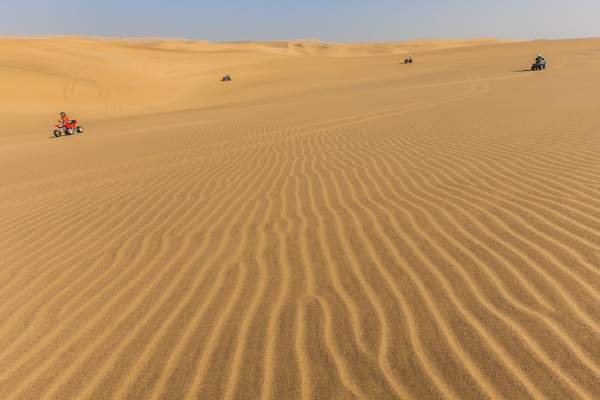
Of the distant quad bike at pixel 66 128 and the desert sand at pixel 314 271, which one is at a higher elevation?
the distant quad bike at pixel 66 128

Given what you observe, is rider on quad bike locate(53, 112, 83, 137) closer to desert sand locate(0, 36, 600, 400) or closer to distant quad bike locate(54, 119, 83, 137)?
distant quad bike locate(54, 119, 83, 137)

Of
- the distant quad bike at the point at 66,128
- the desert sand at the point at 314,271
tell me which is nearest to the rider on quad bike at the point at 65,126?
the distant quad bike at the point at 66,128

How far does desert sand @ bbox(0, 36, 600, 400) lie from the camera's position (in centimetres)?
215

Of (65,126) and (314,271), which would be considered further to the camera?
(65,126)

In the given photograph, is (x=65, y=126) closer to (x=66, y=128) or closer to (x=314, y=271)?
(x=66, y=128)

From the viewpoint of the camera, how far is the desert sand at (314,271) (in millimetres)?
2150

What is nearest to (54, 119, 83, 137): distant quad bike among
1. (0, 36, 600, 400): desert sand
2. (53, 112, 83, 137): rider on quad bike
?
(53, 112, 83, 137): rider on quad bike

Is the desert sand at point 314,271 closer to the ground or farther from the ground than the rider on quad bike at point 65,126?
closer to the ground

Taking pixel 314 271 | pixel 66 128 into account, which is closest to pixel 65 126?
pixel 66 128

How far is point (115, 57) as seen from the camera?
41625 millimetres

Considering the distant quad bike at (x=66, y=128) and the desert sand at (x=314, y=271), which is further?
the distant quad bike at (x=66, y=128)

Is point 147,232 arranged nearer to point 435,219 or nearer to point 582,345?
point 435,219

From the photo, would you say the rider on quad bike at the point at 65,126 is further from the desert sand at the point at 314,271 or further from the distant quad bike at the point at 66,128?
the desert sand at the point at 314,271

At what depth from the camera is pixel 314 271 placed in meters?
3.15
